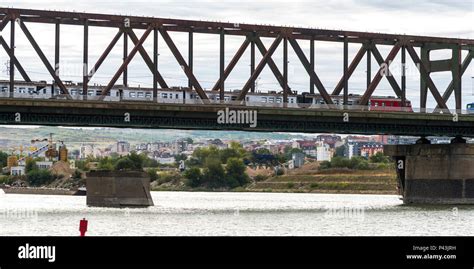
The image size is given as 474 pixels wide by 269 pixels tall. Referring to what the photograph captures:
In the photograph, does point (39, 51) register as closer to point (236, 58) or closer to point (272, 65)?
point (236, 58)

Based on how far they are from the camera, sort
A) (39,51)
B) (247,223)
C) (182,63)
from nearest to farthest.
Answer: (247,223) < (39,51) < (182,63)

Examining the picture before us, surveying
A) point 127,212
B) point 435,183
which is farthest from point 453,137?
point 127,212

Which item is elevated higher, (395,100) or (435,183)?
(395,100)

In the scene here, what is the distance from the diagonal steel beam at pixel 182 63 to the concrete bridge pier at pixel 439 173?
28.6m

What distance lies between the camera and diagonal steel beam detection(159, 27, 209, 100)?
377 feet

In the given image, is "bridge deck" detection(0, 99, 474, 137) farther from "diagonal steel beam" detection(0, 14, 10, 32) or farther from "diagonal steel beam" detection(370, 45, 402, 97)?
"diagonal steel beam" detection(0, 14, 10, 32)

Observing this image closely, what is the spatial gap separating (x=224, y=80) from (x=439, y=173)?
2650cm

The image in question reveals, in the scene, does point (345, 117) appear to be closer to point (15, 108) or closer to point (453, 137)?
point (453, 137)

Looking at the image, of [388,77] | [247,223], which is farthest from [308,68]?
[247,223]

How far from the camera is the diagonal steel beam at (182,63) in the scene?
377ft

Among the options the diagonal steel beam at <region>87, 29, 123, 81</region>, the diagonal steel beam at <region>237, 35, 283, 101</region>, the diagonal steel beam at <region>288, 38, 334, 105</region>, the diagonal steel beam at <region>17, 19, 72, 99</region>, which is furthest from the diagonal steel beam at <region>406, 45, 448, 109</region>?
the diagonal steel beam at <region>17, 19, 72, 99</region>

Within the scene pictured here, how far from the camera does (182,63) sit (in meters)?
115
